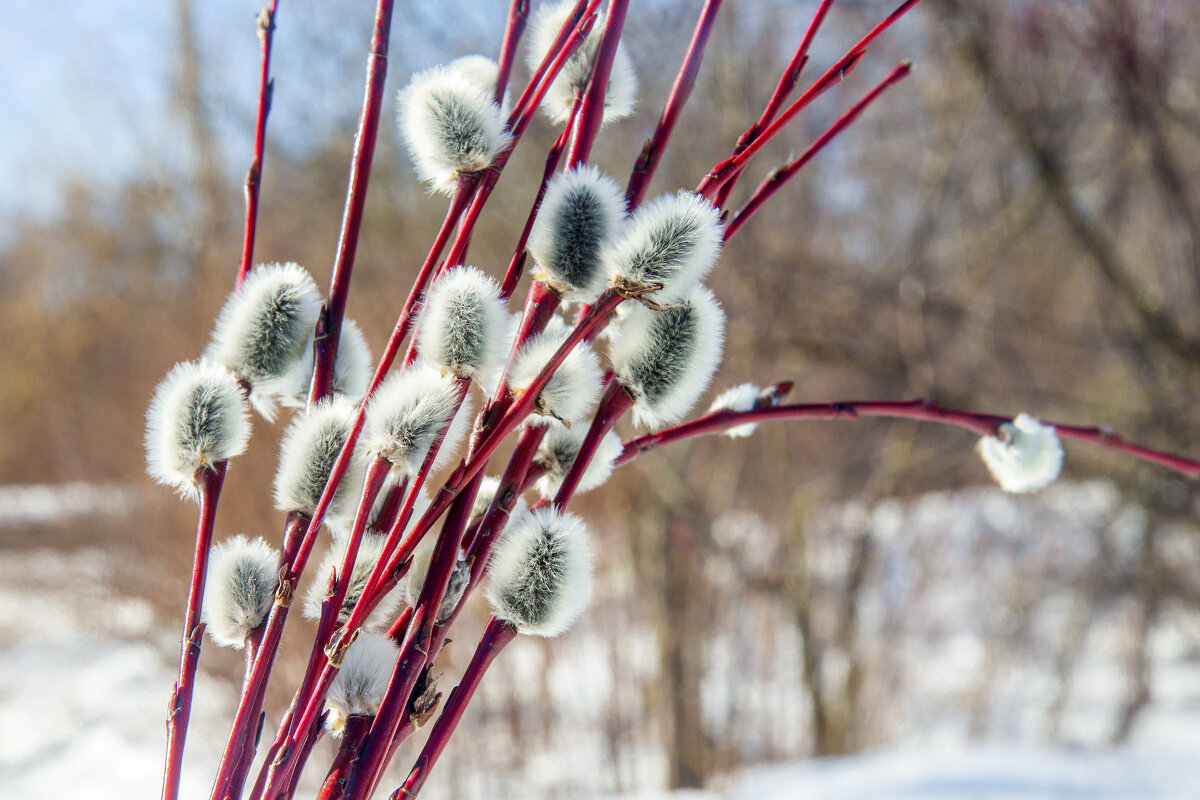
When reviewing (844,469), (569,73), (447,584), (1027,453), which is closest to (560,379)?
(447,584)

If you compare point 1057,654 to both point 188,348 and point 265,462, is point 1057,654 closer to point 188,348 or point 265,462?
point 265,462

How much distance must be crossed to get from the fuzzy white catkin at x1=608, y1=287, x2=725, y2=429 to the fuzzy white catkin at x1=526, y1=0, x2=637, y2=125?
21cm

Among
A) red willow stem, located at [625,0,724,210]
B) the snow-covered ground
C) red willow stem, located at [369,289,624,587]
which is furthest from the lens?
the snow-covered ground

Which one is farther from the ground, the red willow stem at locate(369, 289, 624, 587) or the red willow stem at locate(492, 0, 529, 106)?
the red willow stem at locate(492, 0, 529, 106)

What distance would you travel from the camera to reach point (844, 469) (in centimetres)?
401

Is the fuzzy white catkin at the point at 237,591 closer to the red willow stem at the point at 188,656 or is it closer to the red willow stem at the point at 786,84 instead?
the red willow stem at the point at 188,656

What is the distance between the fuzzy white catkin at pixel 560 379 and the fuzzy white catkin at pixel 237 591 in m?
0.23

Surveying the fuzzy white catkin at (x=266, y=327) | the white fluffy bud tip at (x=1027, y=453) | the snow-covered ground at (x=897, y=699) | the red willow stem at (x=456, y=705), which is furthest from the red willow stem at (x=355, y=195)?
the snow-covered ground at (x=897, y=699)

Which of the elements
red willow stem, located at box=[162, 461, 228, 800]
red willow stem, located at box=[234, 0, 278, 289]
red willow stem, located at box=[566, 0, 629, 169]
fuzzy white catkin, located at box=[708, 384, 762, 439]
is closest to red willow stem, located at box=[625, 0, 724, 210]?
red willow stem, located at box=[566, 0, 629, 169]

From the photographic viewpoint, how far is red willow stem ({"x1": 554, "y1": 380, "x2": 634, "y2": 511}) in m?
0.59

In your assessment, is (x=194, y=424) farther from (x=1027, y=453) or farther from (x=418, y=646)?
(x=1027, y=453)

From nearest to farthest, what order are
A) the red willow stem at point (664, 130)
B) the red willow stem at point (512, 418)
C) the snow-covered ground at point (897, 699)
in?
the red willow stem at point (512, 418), the red willow stem at point (664, 130), the snow-covered ground at point (897, 699)

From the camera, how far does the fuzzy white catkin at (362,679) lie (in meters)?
0.57

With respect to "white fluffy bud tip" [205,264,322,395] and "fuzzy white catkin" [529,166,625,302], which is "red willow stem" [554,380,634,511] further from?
"white fluffy bud tip" [205,264,322,395]
